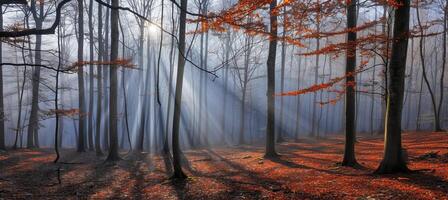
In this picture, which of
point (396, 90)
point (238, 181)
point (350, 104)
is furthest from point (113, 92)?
point (396, 90)

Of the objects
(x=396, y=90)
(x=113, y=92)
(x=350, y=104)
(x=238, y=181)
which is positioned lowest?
(x=238, y=181)

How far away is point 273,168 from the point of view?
1313 cm

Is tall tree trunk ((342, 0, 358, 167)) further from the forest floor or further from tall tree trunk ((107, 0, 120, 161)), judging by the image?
tall tree trunk ((107, 0, 120, 161))

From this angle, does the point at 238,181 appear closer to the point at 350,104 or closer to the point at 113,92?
the point at 350,104

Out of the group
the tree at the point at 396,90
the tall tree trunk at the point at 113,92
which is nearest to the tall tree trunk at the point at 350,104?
the tree at the point at 396,90

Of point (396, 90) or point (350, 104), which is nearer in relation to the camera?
point (396, 90)

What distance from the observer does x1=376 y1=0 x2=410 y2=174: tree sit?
8938 mm

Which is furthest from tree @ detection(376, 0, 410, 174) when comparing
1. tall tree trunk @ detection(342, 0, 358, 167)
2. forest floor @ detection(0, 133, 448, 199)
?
tall tree trunk @ detection(342, 0, 358, 167)

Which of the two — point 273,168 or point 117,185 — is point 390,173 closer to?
point 273,168

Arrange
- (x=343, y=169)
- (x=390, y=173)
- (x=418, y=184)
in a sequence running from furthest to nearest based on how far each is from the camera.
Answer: (x=343, y=169)
(x=390, y=173)
(x=418, y=184)

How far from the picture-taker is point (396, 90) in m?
8.98

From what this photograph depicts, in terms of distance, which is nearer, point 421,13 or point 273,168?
point 273,168

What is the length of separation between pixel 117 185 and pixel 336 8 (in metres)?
8.53

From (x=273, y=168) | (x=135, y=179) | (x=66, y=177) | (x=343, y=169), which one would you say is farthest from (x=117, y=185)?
(x=343, y=169)
